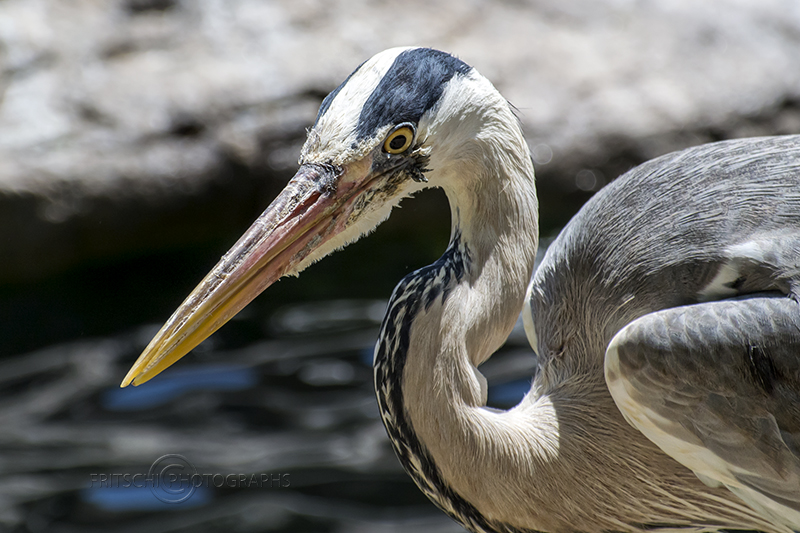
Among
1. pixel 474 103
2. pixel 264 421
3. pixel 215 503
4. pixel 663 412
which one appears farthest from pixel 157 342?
pixel 264 421

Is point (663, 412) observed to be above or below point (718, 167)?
below

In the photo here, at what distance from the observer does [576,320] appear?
2193mm

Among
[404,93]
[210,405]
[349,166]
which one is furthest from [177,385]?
[404,93]

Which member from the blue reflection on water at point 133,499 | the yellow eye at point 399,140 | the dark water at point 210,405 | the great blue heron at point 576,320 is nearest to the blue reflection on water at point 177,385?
the dark water at point 210,405

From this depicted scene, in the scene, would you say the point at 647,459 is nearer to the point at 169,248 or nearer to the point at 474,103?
the point at 474,103

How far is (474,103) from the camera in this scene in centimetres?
188

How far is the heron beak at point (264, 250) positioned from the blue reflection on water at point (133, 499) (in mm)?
1618

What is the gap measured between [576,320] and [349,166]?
29.9 inches

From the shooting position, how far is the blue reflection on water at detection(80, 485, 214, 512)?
3301 mm

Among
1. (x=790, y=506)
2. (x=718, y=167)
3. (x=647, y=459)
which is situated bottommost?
(x=790, y=506)

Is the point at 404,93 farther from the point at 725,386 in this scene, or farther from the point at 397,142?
the point at 725,386

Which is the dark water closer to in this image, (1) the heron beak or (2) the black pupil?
(1) the heron beak

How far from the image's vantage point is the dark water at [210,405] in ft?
10.8

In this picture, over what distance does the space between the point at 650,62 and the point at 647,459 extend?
3.47m
